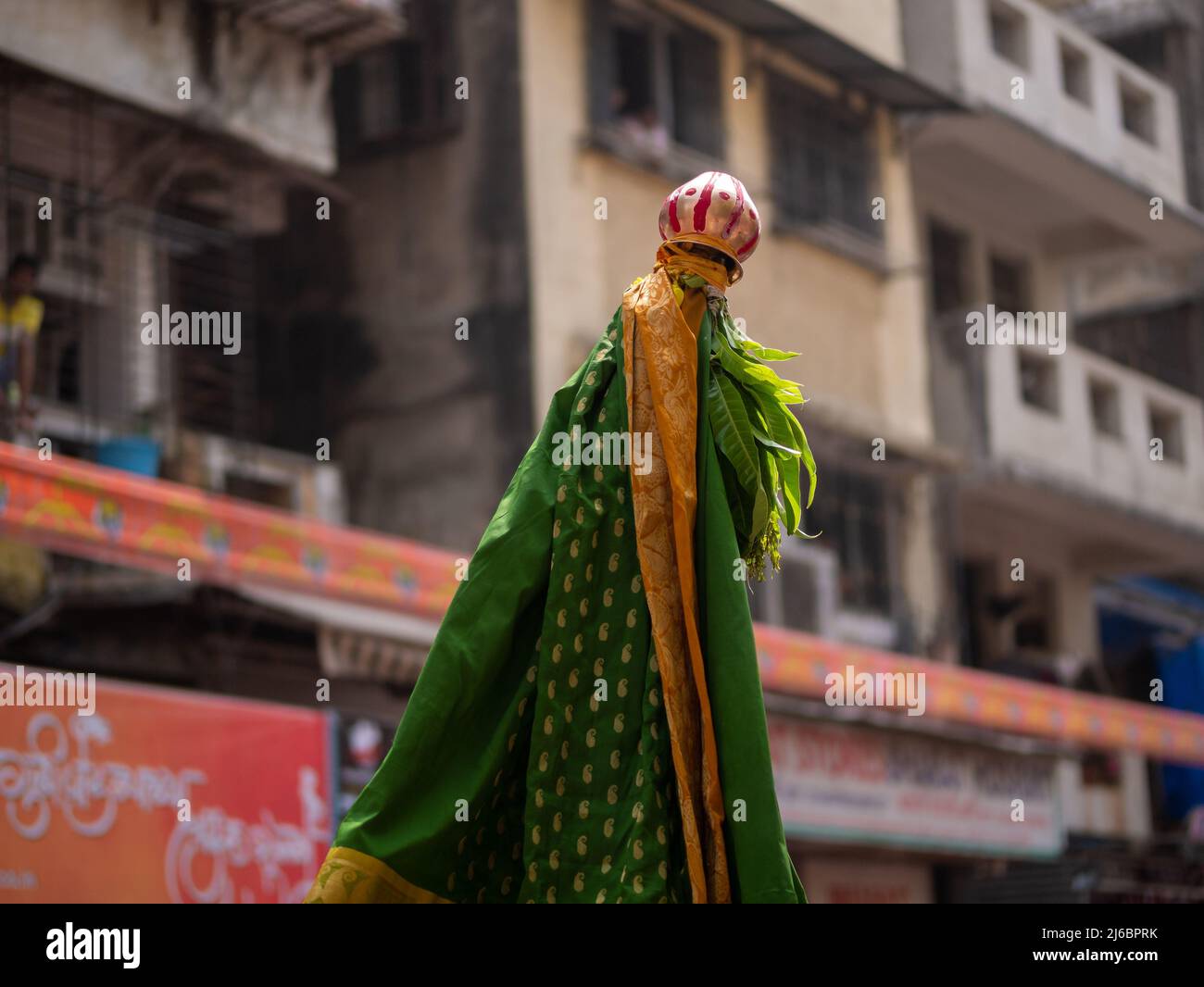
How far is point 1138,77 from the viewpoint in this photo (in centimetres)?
2209

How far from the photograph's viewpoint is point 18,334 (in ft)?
37.1

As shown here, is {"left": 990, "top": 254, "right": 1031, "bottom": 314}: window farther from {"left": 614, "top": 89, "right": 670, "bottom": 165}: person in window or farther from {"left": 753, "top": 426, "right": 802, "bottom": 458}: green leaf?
{"left": 753, "top": 426, "right": 802, "bottom": 458}: green leaf

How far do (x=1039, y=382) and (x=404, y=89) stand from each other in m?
7.63

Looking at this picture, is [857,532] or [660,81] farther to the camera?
[857,532]

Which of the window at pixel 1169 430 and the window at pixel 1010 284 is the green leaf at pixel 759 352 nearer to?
the window at pixel 1010 284

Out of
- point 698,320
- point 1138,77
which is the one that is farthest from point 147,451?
point 1138,77

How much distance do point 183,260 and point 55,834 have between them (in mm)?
5110

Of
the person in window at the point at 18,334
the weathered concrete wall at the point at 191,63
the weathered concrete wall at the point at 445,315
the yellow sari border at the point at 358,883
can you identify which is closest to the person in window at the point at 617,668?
the yellow sari border at the point at 358,883

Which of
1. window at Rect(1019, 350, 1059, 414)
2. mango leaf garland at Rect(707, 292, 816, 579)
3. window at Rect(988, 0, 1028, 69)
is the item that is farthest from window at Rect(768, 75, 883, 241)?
mango leaf garland at Rect(707, 292, 816, 579)

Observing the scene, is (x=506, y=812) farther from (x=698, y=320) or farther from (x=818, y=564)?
(x=818, y=564)

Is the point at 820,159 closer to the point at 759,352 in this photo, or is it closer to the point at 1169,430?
the point at 1169,430

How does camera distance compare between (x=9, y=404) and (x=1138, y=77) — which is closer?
(x=9, y=404)

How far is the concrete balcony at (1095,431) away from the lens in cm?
1955

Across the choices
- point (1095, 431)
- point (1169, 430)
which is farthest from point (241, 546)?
point (1169, 430)
